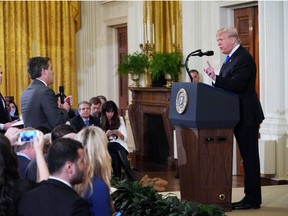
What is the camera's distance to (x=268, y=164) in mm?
8484

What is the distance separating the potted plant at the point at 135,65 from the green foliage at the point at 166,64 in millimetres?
541

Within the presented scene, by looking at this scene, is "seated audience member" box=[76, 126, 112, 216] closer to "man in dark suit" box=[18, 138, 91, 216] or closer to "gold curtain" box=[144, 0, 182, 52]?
"man in dark suit" box=[18, 138, 91, 216]

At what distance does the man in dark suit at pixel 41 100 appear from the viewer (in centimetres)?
582

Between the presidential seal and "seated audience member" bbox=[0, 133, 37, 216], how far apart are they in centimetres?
285

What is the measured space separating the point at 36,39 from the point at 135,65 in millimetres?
3001

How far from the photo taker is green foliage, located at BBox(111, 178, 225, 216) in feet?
16.2

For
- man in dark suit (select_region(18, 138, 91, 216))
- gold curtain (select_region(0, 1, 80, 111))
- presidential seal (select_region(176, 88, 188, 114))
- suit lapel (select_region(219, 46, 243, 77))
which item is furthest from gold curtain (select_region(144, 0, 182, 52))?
man in dark suit (select_region(18, 138, 91, 216))

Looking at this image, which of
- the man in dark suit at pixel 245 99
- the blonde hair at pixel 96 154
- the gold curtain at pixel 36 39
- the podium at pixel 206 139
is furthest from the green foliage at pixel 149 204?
the gold curtain at pixel 36 39

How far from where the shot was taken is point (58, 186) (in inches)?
123

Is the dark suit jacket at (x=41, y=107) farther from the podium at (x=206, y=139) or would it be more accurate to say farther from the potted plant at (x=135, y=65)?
the potted plant at (x=135, y=65)

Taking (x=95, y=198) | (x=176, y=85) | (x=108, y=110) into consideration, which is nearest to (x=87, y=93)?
(x=108, y=110)

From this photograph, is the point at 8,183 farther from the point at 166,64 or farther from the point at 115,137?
the point at 166,64

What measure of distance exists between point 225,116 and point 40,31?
26.8ft

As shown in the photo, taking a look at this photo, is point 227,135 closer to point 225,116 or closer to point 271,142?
point 225,116
